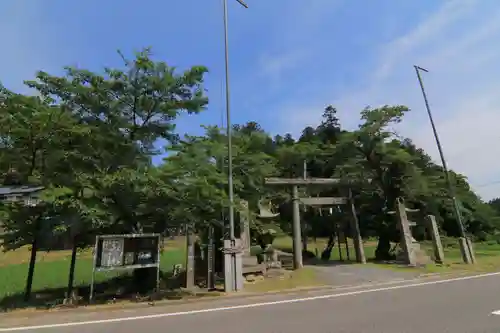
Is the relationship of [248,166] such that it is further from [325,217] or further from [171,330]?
[325,217]

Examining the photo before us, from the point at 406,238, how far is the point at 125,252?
14591 mm

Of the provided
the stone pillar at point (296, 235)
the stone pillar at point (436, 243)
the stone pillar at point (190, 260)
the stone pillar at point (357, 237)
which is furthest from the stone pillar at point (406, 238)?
the stone pillar at point (190, 260)

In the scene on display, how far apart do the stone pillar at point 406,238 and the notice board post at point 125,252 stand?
13443 mm

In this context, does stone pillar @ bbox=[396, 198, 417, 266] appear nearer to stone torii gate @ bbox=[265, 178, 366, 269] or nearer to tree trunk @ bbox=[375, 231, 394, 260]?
stone torii gate @ bbox=[265, 178, 366, 269]

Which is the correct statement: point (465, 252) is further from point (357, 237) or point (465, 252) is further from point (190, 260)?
point (190, 260)

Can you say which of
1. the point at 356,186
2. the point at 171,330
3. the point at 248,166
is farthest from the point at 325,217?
the point at 171,330

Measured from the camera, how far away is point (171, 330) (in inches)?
236

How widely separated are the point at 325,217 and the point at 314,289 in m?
14.7

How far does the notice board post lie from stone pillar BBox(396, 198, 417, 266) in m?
13.4

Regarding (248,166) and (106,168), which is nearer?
(106,168)

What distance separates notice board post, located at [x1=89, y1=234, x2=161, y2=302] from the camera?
9.55 meters

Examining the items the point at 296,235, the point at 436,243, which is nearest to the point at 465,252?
the point at 436,243

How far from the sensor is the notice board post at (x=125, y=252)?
955 cm

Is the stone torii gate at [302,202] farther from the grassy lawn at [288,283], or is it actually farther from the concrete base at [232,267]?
the concrete base at [232,267]
